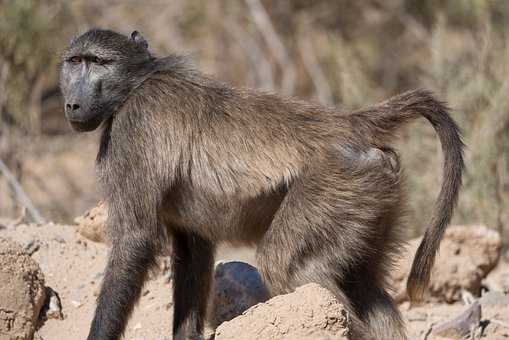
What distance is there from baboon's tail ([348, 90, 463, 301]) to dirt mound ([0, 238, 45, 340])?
5.77 feet

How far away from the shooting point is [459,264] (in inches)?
224

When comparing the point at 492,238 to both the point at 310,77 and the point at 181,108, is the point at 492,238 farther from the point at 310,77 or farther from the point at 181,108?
the point at 310,77

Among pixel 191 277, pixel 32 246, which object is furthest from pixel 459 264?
pixel 32 246

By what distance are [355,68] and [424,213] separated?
2429 millimetres

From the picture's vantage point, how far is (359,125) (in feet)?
14.5

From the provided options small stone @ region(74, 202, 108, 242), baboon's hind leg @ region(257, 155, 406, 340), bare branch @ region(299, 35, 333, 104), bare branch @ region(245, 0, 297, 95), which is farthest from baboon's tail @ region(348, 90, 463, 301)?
bare branch @ region(245, 0, 297, 95)

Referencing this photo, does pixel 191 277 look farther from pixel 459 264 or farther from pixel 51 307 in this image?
pixel 459 264

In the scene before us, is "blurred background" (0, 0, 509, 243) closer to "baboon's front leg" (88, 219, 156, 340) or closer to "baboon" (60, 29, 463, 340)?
"baboon" (60, 29, 463, 340)

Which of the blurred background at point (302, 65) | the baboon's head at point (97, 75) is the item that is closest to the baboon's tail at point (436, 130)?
the baboon's head at point (97, 75)

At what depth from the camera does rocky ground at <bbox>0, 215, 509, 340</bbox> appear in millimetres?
3689

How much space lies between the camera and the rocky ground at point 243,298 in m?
3.69

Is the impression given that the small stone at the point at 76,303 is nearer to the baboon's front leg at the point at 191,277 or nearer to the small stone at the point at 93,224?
the small stone at the point at 93,224

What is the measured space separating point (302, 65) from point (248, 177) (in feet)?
30.9

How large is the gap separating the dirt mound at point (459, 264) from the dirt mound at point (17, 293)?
226cm
